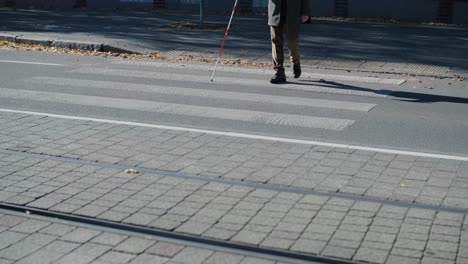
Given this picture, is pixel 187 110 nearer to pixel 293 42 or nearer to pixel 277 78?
pixel 277 78

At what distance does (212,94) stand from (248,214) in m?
4.96

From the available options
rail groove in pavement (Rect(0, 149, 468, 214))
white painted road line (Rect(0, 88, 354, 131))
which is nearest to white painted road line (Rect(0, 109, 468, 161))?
white painted road line (Rect(0, 88, 354, 131))

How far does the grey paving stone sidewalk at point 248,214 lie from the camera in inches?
205

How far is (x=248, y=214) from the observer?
19.0 ft

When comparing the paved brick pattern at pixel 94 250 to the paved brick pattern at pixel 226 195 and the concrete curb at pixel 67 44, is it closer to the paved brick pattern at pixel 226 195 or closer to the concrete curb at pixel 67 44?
the paved brick pattern at pixel 226 195

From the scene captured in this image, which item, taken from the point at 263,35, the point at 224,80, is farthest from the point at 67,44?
the point at 263,35

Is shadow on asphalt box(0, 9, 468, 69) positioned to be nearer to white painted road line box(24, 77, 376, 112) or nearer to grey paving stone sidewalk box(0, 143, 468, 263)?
white painted road line box(24, 77, 376, 112)

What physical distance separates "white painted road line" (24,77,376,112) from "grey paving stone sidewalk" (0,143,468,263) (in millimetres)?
3726

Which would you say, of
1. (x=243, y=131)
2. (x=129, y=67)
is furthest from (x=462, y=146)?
(x=129, y=67)

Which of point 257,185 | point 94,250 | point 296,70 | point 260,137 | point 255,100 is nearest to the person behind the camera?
point 94,250

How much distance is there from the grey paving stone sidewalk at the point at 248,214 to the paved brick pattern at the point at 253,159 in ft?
0.67

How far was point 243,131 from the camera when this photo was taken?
331 inches

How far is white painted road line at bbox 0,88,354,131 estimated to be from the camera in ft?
29.1

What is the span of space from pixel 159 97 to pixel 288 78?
102 inches
